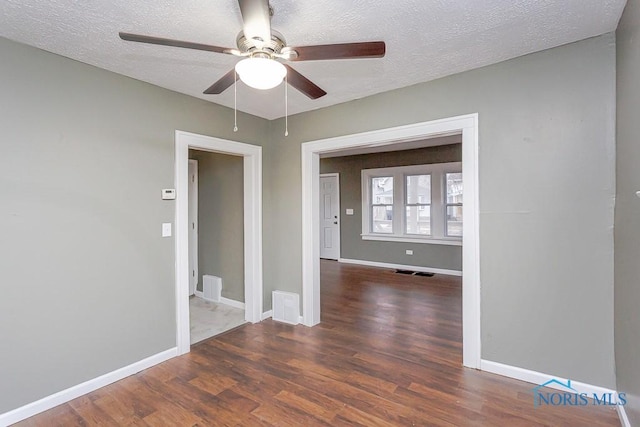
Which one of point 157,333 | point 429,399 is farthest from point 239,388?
point 429,399

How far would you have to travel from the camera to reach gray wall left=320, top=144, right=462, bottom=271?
5992mm

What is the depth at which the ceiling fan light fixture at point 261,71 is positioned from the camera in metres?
1.44

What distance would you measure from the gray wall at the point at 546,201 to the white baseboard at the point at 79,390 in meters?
2.77

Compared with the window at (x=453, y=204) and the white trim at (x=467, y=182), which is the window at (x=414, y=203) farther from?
the white trim at (x=467, y=182)

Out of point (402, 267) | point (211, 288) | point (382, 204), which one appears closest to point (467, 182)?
point (211, 288)

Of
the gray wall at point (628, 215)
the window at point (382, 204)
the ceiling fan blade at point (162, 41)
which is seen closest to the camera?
the ceiling fan blade at point (162, 41)

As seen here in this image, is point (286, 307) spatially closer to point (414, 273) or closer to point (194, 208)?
point (194, 208)

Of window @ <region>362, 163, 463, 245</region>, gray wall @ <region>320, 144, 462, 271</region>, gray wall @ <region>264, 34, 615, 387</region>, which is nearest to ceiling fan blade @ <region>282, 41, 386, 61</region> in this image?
gray wall @ <region>264, 34, 615, 387</region>

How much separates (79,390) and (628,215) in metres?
3.72

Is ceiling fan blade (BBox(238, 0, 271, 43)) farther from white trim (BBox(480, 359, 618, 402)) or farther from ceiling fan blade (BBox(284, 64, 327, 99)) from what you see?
white trim (BBox(480, 359, 618, 402))

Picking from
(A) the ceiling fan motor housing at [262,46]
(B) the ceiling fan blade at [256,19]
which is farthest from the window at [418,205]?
(B) the ceiling fan blade at [256,19]

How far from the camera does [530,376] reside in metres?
2.37

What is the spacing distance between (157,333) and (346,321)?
1976mm

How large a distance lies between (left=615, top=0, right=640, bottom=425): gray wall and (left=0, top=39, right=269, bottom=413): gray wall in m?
3.21
